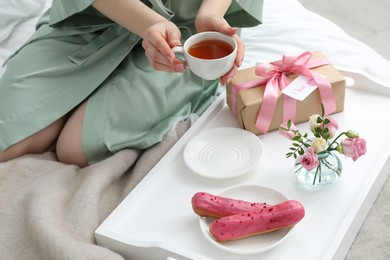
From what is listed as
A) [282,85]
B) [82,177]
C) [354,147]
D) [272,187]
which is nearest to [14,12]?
[82,177]

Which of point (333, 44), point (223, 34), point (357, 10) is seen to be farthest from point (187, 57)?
point (357, 10)

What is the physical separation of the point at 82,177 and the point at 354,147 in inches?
23.6

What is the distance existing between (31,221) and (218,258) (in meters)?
0.39

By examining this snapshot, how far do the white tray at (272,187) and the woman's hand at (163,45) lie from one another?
0.67ft

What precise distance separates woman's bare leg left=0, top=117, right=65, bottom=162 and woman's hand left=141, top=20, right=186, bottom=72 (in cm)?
34

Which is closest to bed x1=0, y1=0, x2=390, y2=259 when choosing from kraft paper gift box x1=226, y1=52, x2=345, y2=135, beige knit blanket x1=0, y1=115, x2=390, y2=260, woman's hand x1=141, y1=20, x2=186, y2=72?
beige knit blanket x1=0, y1=115, x2=390, y2=260

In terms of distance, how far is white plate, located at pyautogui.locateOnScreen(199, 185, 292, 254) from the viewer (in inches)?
46.4

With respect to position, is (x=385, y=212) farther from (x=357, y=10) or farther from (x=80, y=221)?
(x=357, y=10)

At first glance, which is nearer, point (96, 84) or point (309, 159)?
point (309, 159)

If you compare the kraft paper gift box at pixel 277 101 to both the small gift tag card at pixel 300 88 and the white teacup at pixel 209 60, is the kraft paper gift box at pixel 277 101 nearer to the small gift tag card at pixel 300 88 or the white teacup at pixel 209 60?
the small gift tag card at pixel 300 88

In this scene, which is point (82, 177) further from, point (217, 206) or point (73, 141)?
point (217, 206)

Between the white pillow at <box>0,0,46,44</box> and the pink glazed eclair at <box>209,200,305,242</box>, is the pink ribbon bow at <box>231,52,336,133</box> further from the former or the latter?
the white pillow at <box>0,0,46,44</box>

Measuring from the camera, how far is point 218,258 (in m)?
1.18

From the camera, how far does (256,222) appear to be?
1.18m
